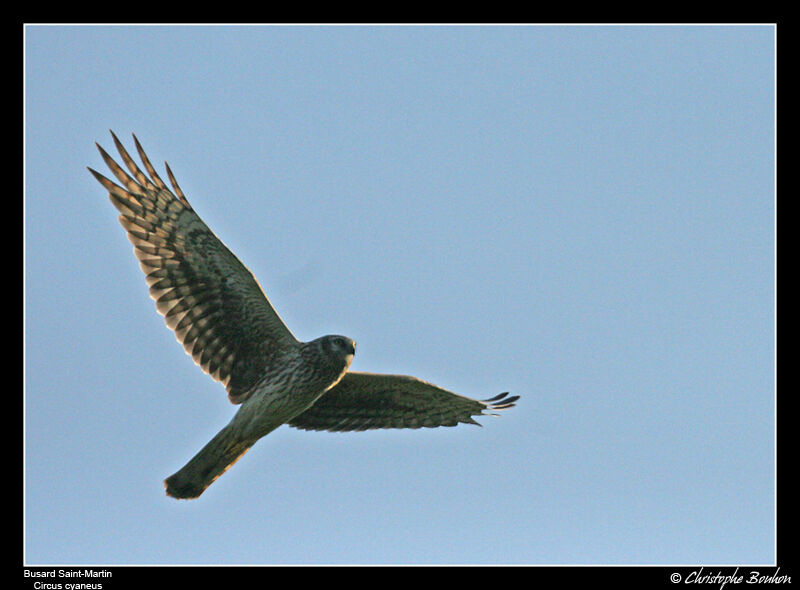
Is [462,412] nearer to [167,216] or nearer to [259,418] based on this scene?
[259,418]

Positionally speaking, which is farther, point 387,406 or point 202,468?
point 387,406

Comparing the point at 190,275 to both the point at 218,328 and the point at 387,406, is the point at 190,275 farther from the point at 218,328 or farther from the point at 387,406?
the point at 387,406

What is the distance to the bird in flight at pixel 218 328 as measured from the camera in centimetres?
891

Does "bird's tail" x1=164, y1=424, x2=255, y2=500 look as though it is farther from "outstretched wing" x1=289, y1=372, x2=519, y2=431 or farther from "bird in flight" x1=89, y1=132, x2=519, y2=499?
"outstretched wing" x1=289, y1=372, x2=519, y2=431

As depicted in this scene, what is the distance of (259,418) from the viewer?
8.91m

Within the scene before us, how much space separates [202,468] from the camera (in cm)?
886

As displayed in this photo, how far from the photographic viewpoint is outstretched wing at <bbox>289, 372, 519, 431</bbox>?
9875mm

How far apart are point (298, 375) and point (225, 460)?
1.08m

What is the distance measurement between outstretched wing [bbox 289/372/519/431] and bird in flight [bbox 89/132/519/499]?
183mm

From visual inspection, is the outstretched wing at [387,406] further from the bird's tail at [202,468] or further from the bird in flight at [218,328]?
the bird's tail at [202,468]

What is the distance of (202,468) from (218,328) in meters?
1.45

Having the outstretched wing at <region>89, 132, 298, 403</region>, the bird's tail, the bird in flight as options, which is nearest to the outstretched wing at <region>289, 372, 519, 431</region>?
Answer: the bird in flight

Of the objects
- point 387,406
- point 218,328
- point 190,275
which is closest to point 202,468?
point 218,328
